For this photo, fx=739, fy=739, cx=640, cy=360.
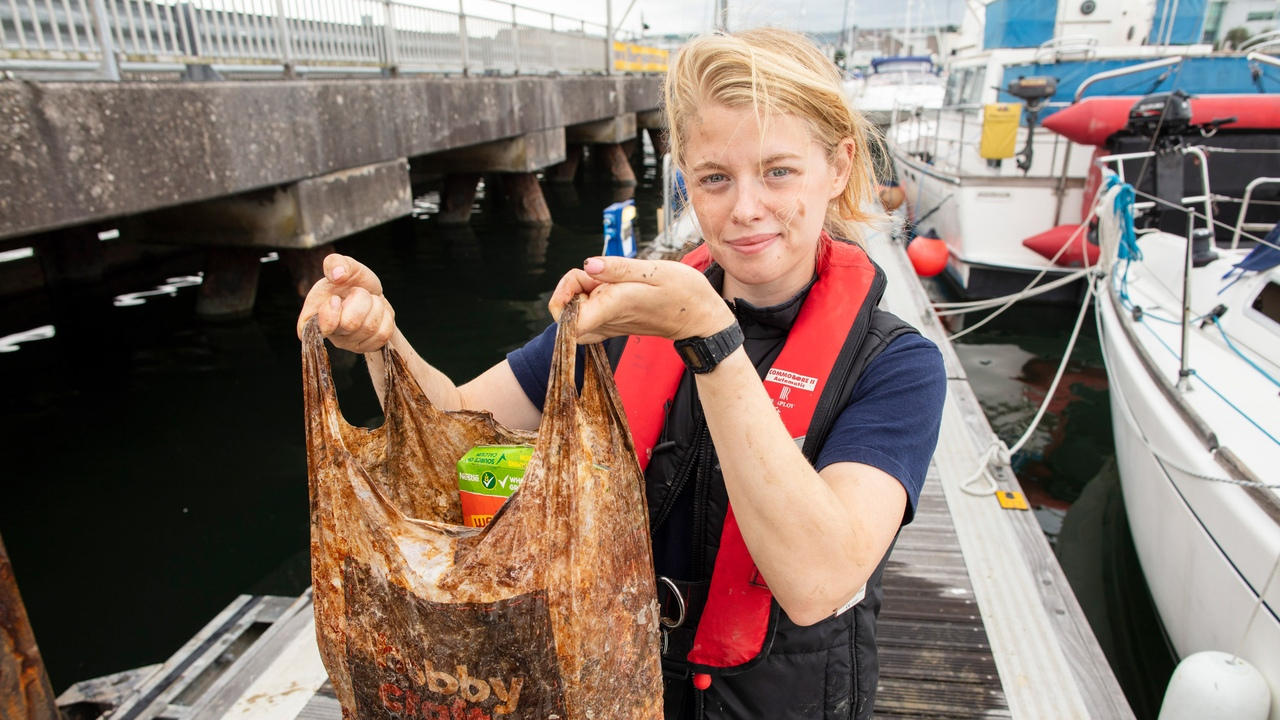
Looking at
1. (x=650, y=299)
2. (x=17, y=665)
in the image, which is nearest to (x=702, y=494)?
(x=650, y=299)

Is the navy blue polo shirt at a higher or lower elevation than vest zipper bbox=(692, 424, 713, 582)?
higher

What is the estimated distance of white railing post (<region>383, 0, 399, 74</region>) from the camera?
9.48m

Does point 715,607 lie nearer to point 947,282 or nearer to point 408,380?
point 408,380

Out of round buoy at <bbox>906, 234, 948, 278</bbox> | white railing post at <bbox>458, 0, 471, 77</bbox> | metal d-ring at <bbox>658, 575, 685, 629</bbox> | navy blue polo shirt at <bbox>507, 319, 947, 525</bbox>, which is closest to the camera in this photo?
navy blue polo shirt at <bbox>507, 319, 947, 525</bbox>

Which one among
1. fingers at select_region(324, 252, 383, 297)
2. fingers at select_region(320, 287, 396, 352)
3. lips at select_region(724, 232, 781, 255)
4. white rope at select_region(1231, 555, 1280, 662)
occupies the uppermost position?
lips at select_region(724, 232, 781, 255)

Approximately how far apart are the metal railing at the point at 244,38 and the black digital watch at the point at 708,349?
5.73m

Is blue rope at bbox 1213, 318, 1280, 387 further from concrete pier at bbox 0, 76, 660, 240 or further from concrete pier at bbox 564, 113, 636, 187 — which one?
concrete pier at bbox 564, 113, 636, 187

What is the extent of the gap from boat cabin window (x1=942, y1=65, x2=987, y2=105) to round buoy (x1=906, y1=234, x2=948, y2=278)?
5.39 m

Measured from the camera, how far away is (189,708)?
8.86ft

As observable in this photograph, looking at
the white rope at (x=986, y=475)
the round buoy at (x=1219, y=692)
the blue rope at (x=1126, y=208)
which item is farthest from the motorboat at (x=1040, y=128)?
Answer: the round buoy at (x=1219, y=692)

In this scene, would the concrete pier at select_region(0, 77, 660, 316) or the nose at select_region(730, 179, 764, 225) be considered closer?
the nose at select_region(730, 179, 764, 225)

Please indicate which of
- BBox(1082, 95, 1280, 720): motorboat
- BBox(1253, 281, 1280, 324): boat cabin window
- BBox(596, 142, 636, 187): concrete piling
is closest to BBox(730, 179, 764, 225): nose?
BBox(1082, 95, 1280, 720): motorboat

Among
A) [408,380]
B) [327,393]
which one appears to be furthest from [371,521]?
[408,380]

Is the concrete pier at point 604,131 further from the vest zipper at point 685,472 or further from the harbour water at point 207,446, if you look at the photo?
the vest zipper at point 685,472
